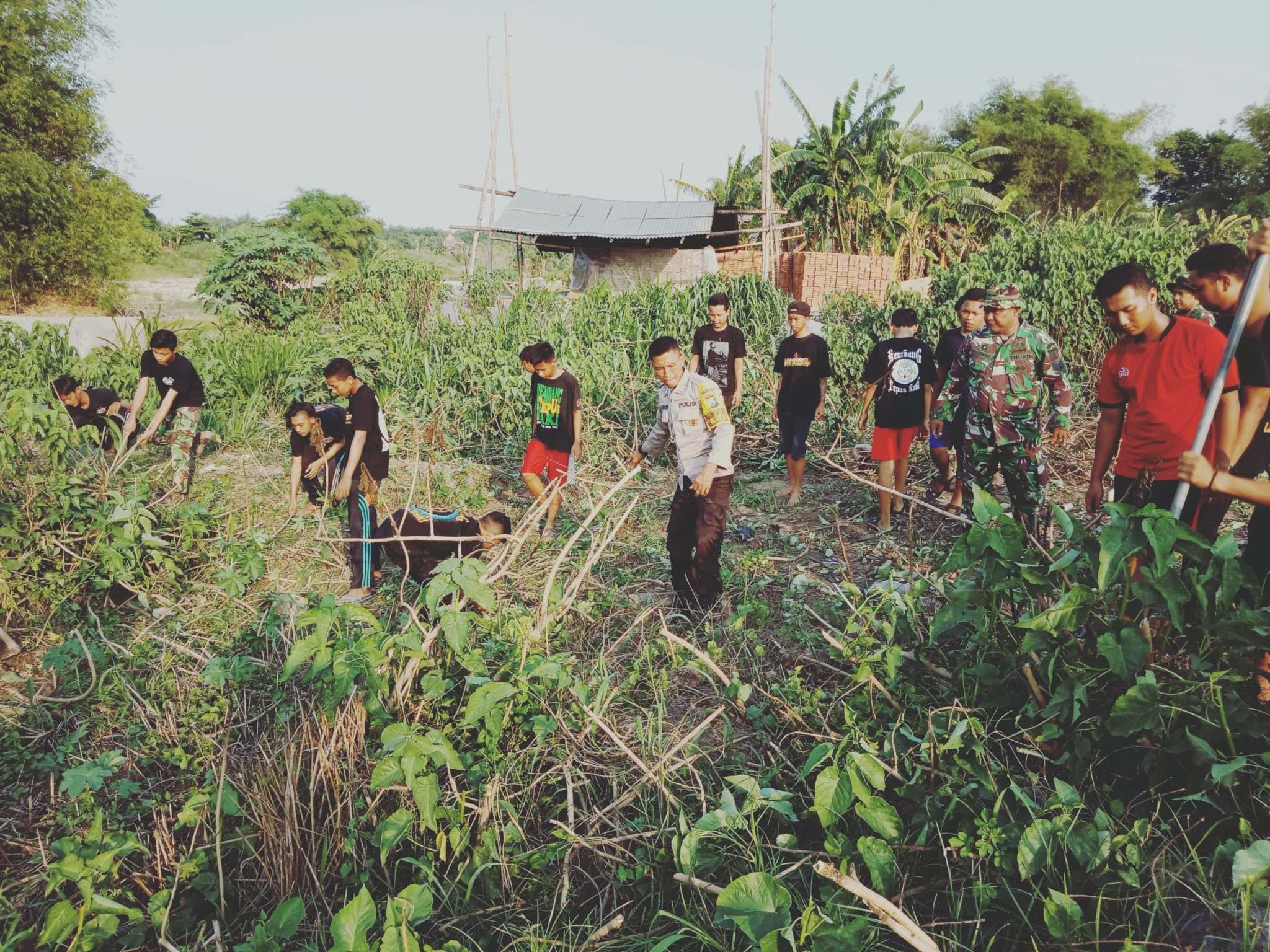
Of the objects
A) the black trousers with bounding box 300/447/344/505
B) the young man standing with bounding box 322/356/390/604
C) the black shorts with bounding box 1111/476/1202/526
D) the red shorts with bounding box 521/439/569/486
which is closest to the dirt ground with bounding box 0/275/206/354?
the black trousers with bounding box 300/447/344/505

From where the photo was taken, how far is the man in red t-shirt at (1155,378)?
9.64 feet

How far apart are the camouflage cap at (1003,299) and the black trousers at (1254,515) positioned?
1.39m

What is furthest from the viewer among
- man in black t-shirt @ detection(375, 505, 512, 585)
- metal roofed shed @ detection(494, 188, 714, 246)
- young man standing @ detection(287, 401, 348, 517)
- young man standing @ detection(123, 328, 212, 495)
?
metal roofed shed @ detection(494, 188, 714, 246)

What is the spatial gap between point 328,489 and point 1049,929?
443 cm

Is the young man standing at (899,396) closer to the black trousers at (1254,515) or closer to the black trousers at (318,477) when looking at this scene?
the black trousers at (1254,515)

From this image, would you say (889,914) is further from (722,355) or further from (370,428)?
(722,355)

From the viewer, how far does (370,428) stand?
15.2ft

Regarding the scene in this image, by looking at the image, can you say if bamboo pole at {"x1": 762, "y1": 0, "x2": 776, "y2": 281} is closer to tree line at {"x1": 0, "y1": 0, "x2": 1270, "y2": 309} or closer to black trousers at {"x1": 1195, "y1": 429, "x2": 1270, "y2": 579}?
tree line at {"x1": 0, "y1": 0, "x2": 1270, "y2": 309}

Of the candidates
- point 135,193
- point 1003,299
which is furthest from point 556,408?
point 135,193

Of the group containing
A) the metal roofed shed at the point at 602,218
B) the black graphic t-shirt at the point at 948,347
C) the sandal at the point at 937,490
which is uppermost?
the metal roofed shed at the point at 602,218

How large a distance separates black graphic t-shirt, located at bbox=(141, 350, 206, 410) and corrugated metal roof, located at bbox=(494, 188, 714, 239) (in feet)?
35.9

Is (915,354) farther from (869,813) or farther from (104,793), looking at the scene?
(104,793)

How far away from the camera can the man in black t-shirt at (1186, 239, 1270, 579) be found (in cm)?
241

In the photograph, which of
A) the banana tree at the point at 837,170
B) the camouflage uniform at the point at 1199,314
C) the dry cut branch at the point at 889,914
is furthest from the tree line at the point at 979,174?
the dry cut branch at the point at 889,914
